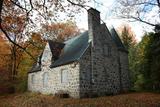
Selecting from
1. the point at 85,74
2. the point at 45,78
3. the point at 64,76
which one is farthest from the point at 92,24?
the point at 45,78

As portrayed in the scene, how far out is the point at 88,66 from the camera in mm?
22375

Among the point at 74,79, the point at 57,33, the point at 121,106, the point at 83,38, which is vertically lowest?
the point at 121,106

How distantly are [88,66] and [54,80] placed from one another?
5.07m

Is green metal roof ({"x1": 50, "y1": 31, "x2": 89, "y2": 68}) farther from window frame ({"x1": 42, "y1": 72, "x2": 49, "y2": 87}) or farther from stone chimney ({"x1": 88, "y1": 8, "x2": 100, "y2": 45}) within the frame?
window frame ({"x1": 42, "y1": 72, "x2": 49, "y2": 87})

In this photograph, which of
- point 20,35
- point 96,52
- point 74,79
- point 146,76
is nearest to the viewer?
point 20,35

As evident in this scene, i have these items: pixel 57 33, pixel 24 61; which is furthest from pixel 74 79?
pixel 57 33

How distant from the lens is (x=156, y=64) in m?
25.8

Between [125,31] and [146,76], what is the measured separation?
20049 mm

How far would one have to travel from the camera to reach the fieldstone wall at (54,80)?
21.7 metres

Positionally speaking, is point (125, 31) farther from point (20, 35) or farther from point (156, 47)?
point (20, 35)

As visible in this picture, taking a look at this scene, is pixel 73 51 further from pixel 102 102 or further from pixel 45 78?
pixel 102 102

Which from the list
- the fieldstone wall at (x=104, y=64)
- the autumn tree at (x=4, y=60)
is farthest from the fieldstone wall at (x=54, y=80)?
the autumn tree at (x=4, y=60)

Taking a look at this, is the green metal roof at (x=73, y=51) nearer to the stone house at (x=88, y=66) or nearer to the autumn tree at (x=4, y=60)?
the stone house at (x=88, y=66)

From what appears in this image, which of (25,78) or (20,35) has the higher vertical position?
(20,35)
